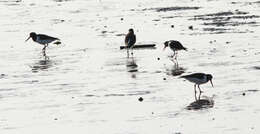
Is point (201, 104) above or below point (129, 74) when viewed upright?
below

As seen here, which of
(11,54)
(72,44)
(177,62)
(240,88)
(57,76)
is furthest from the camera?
(72,44)

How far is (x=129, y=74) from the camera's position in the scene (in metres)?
25.3

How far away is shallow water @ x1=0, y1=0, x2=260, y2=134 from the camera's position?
704 inches

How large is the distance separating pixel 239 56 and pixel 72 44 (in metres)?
8.91

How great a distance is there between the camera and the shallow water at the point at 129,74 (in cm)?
1788

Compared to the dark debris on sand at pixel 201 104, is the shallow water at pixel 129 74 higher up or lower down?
higher up

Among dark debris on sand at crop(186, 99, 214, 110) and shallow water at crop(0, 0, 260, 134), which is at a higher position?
shallow water at crop(0, 0, 260, 134)

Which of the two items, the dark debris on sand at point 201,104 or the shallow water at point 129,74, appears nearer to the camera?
the shallow water at point 129,74

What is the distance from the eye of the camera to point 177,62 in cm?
2809

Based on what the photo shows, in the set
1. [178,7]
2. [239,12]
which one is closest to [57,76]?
[239,12]

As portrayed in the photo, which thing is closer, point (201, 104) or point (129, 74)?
point (201, 104)

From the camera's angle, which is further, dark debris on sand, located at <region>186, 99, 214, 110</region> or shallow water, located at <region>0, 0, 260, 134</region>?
dark debris on sand, located at <region>186, 99, 214, 110</region>

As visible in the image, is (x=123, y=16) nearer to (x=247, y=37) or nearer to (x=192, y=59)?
(x=247, y=37)

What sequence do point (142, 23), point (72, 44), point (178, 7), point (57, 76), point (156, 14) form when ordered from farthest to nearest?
point (178, 7), point (156, 14), point (142, 23), point (72, 44), point (57, 76)
